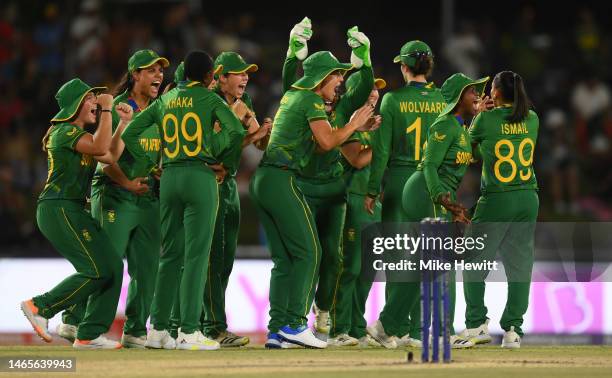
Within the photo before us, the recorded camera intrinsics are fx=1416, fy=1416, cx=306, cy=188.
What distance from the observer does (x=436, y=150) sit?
430 inches

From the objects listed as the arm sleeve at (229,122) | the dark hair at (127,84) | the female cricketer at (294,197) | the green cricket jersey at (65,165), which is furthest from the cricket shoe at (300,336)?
the dark hair at (127,84)

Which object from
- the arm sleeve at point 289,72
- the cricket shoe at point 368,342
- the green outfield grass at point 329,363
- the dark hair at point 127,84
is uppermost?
the arm sleeve at point 289,72

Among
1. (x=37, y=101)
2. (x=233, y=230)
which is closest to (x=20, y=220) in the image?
(x=37, y=101)

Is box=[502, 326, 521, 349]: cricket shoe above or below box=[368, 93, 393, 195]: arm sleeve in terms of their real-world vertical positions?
below

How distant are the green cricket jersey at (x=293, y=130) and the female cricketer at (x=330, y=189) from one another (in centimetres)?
36

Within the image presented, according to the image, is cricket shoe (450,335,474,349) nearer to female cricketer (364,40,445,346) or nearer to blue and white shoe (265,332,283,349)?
female cricketer (364,40,445,346)

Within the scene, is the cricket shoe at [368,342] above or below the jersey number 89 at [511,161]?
below

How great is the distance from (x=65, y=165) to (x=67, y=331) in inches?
58.4

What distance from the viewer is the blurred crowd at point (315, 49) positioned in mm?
18953

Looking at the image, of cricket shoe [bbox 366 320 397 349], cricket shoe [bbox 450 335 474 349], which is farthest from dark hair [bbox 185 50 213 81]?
cricket shoe [bbox 450 335 474 349]

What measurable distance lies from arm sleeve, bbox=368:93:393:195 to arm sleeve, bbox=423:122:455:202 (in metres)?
0.45

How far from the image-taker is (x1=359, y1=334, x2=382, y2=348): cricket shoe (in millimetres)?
11592

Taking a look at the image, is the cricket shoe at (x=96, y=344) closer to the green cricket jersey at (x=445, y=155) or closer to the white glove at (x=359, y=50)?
the green cricket jersey at (x=445, y=155)

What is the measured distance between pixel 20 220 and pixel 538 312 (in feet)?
22.0
